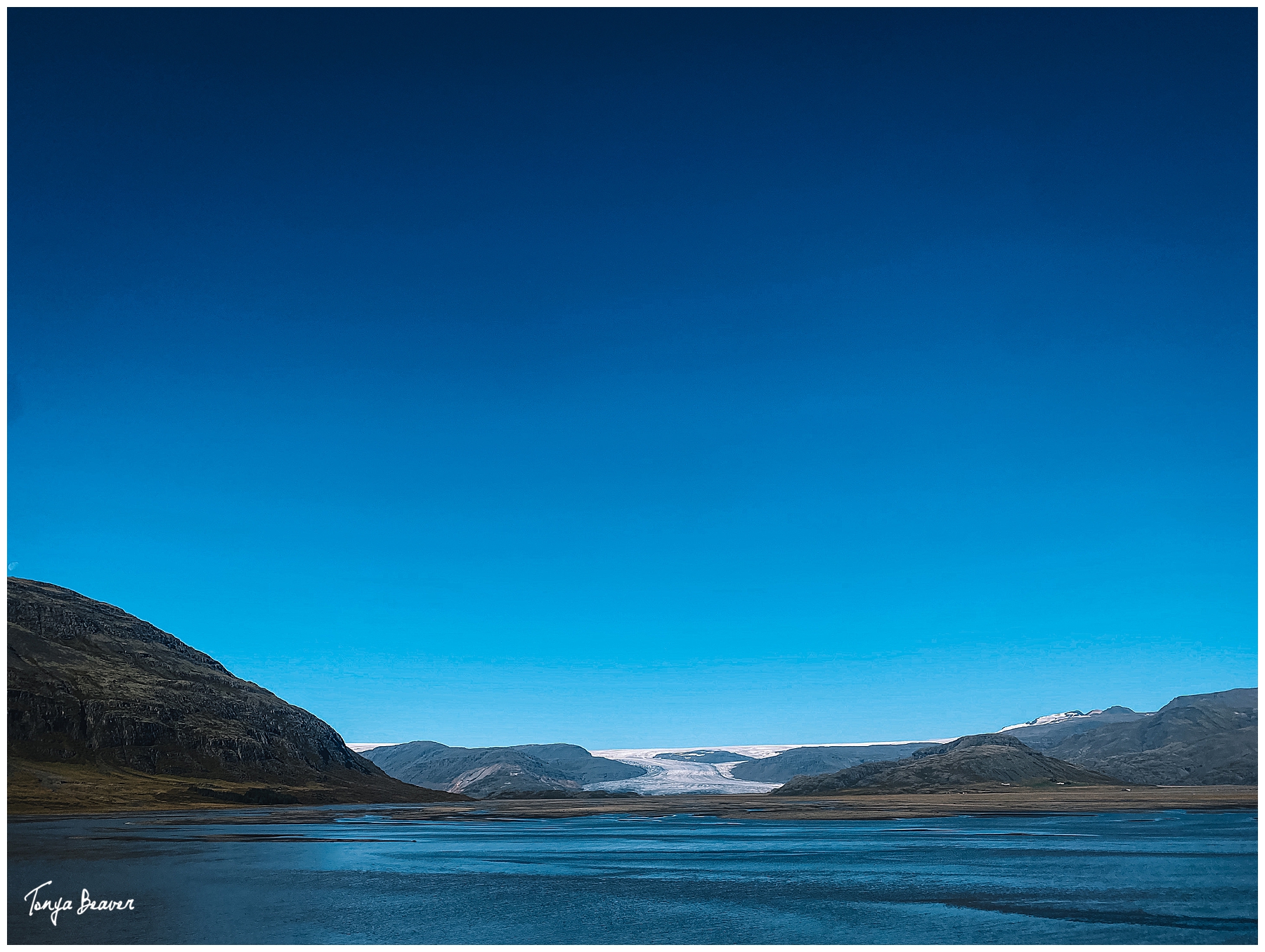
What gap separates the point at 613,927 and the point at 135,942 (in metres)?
23.0

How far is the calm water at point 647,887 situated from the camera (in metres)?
46.6

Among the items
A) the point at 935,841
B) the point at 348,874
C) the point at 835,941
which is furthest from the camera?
the point at 935,841

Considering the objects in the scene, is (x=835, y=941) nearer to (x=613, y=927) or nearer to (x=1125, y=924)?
(x=613, y=927)

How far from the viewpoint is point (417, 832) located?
127312 mm

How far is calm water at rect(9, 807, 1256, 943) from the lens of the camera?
153 ft

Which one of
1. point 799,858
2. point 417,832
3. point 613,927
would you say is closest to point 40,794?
point 417,832

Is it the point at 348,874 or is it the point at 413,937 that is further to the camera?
the point at 348,874

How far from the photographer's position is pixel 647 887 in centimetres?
6388
